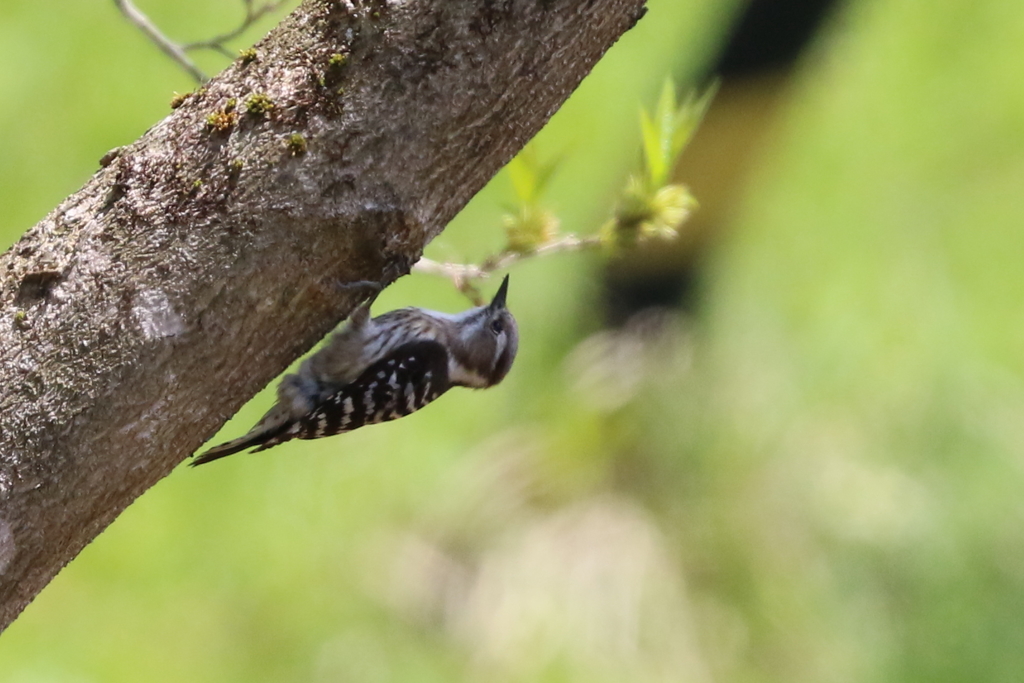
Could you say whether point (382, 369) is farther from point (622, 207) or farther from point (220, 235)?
point (220, 235)

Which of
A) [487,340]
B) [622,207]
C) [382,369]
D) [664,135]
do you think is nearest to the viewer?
[664,135]

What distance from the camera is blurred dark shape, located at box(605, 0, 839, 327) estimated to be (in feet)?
18.2

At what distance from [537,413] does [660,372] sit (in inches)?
29.3

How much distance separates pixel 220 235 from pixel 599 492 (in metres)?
4.02

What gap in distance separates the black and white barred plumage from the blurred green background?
70.6 inches

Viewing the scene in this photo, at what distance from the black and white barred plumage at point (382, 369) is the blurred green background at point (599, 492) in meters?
1.79

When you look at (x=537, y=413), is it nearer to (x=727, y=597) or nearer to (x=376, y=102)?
(x=727, y=597)

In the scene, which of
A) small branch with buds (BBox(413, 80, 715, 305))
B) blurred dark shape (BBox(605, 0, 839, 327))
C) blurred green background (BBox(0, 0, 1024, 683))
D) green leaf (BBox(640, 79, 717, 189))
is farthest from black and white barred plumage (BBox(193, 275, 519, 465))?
blurred dark shape (BBox(605, 0, 839, 327))

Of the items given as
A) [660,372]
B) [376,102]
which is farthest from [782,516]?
[376,102]

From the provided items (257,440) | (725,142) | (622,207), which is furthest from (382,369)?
(725,142)

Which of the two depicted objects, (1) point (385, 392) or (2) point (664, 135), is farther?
(1) point (385, 392)

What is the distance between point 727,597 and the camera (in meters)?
5.66

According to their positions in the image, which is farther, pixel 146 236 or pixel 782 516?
pixel 782 516

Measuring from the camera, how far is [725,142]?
5855mm
